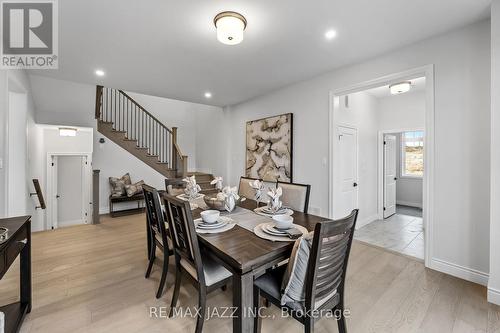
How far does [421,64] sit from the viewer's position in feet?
8.67

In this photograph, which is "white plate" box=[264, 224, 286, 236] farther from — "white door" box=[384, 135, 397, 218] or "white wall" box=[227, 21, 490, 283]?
"white door" box=[384, 135, 397, 218]

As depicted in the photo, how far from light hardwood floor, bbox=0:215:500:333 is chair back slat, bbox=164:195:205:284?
1.88 feet

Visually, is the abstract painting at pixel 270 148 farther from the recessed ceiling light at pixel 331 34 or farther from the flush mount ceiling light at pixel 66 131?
the flush mount ceiling light at pixel 66 131

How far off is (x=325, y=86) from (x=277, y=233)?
2802mm

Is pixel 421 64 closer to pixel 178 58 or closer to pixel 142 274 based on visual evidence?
pixel 178 58

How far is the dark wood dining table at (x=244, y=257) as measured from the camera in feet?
4.26

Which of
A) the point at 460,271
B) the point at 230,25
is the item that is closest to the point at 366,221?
the point at 460,271

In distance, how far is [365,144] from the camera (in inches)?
176

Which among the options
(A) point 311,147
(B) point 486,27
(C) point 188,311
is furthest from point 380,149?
(C) point 188,311

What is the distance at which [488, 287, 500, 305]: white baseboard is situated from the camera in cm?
198

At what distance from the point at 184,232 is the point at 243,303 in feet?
2.06

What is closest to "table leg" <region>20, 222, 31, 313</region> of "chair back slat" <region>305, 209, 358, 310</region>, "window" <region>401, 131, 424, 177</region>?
"chair back slat" <region>305, 209, 358, 310</region>

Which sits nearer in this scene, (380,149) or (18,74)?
(18,74)

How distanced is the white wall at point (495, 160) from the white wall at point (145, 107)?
15.8 feet
